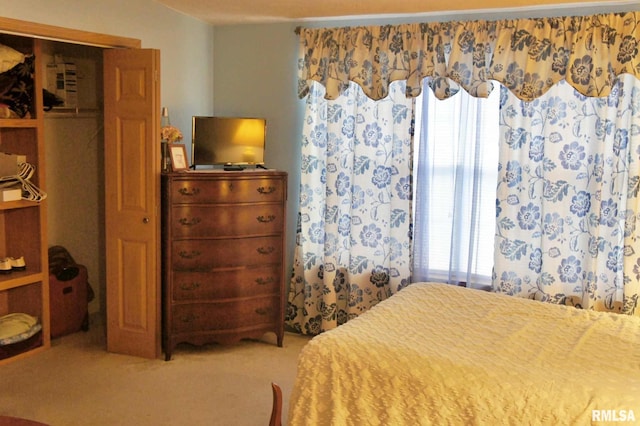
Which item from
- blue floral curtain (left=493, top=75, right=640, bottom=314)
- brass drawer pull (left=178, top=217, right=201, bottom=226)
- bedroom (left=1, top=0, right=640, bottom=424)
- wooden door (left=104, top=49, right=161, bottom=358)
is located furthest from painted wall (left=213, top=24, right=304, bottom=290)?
blue floral curtain (left=493, top=75, right=640, bottom=314)

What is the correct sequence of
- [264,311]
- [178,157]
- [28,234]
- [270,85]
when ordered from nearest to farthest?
[178,157], [28,234], [264,311], [270,85]

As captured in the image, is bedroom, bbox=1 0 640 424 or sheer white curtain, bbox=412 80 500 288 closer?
sheer white curtain, bbox=412 80 500 288

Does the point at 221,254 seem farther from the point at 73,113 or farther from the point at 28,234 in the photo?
the point at 73,113

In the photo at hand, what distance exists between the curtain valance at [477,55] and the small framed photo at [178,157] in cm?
103

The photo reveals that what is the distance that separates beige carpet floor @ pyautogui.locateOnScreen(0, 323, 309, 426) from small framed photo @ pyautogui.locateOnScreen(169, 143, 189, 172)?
4.12 feet

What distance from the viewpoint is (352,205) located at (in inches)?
184

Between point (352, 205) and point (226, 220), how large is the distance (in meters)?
0.95

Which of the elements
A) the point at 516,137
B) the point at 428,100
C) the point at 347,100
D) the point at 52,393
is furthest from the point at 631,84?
the point at 52,393

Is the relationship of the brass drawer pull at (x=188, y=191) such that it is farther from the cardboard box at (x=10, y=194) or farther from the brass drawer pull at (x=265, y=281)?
the cardboard box at (x=10, y=194)

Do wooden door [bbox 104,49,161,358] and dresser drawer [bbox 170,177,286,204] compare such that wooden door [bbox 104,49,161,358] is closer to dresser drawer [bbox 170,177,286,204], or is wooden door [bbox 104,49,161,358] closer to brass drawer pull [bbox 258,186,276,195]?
dresser drawer [bbox 170,177,286,204]

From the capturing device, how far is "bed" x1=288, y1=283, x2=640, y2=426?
7.42 feet

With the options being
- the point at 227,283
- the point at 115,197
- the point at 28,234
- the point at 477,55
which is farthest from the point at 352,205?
the point at 28,234

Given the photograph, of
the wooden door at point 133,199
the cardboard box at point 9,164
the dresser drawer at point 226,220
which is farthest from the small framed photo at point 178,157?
the cardboard box at point 9,164

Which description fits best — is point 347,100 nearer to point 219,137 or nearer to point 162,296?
point 219,137
